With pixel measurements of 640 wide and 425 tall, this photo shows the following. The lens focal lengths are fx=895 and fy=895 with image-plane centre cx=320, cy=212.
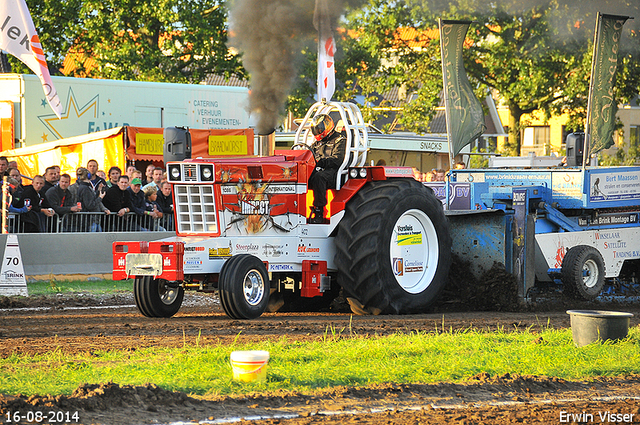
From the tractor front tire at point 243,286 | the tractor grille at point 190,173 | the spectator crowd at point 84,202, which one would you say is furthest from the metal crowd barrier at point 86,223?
the tractor front tire at point 243,286

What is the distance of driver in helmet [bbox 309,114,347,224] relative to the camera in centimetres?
1012

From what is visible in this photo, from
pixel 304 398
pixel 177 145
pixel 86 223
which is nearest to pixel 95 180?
pixel 86 223

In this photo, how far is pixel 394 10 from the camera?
1416 inches

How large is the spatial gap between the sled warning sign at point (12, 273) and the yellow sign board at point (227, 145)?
24.9 feet

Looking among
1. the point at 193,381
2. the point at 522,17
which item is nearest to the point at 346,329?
the point at 193,381

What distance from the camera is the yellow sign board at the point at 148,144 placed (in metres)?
18.4

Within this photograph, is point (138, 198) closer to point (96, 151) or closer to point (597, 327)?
point (96, 151)

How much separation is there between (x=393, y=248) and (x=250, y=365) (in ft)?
15.0

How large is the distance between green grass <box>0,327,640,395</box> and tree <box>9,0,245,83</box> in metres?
25.8

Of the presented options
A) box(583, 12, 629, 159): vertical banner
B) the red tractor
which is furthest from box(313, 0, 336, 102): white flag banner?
box(583, 12, 629, 159): vertical banner

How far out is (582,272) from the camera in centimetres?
1112

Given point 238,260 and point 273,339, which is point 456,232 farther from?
point 273,339

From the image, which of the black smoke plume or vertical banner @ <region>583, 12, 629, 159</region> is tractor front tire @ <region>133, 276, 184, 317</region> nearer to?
the black smoke plume

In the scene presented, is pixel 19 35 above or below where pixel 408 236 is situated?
above
